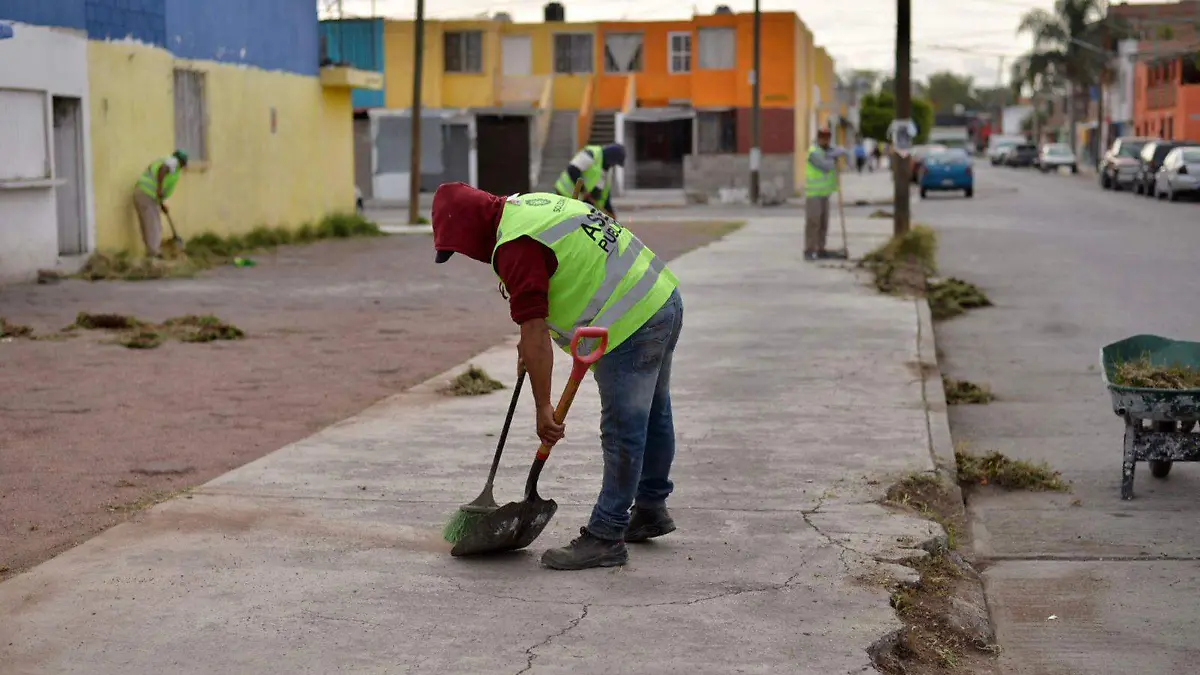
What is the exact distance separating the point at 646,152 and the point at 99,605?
45.5 metres

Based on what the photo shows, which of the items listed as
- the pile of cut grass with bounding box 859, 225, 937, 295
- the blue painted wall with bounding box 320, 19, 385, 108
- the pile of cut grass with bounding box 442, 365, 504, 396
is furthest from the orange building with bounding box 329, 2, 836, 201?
the pile of cut grass with bounding box 442, 365, 504, 396

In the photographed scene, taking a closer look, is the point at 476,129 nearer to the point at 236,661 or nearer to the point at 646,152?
the point at 646,152

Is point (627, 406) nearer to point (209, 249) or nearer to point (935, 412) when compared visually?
point (935, 412)

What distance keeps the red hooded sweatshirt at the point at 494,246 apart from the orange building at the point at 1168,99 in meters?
58.8

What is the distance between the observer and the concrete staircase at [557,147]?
4769cm

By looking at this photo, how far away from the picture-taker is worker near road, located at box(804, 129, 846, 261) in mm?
20375

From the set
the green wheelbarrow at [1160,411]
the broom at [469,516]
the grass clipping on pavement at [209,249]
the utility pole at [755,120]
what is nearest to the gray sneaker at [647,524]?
the broom at [469,516]

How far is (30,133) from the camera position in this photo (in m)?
18.1

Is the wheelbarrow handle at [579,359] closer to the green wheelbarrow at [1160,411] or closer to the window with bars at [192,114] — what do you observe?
the green wheelbarrow at [1160,411]

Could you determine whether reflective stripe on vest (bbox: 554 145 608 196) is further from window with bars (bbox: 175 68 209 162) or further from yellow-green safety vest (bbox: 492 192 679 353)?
yellow-green safety vest (bbox: 492 192 679 353)

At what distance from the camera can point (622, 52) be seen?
50031 mm

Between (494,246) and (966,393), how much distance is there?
581 centimetres

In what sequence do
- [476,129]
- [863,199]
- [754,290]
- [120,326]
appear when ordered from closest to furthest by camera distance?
[120,326]
[754,290]
[863,199]
[476,129]

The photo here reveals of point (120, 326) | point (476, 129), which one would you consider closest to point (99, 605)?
point (120, 326)
